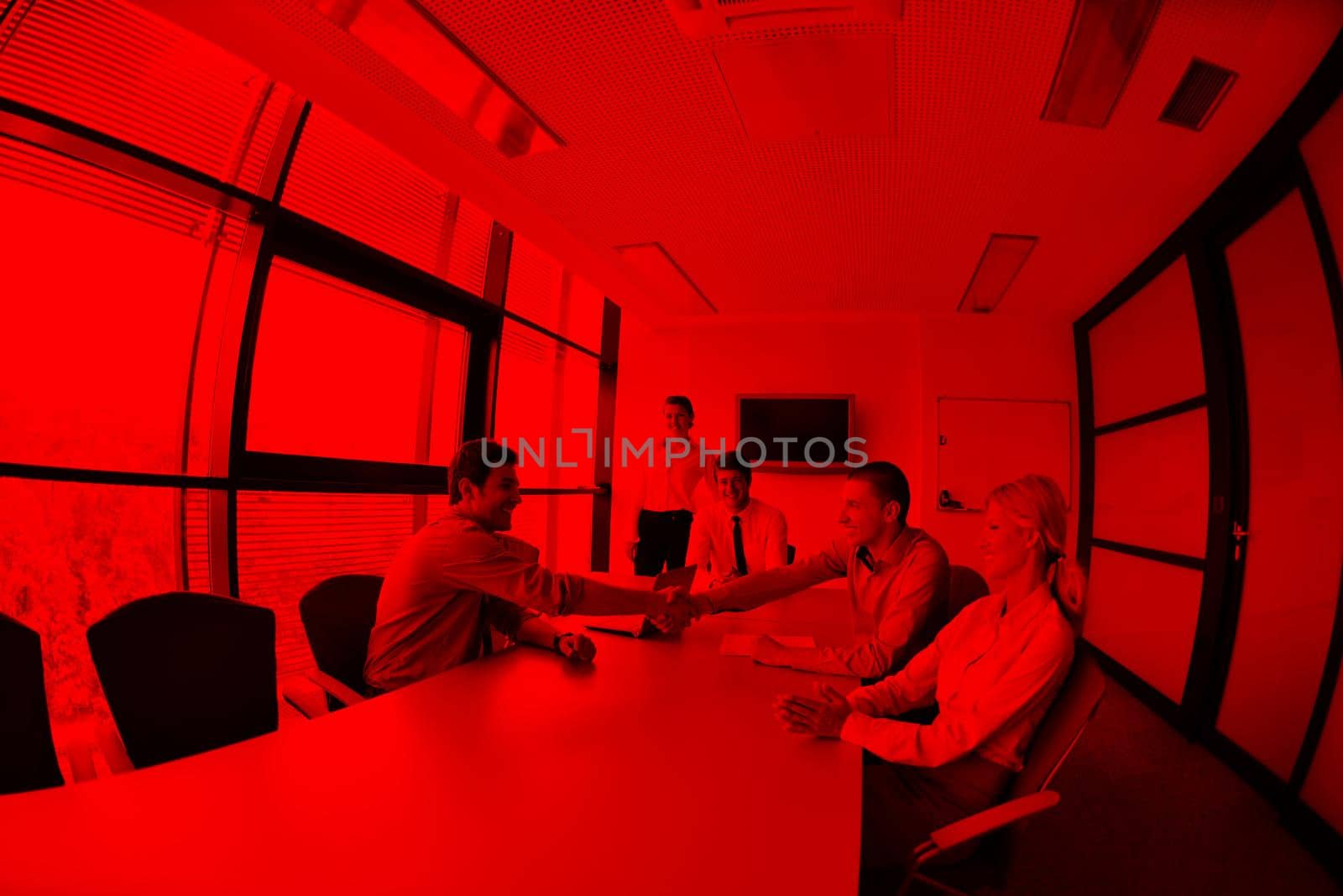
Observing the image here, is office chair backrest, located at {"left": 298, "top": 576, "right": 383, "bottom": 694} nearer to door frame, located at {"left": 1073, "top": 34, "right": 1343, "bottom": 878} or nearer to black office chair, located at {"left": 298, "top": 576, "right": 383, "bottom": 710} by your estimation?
black office chair, located at {"left": 298, "top": 576, "right": 383, "bottom": 710}

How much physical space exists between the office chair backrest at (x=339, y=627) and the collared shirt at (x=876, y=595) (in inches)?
53.7

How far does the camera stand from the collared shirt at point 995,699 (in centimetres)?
138

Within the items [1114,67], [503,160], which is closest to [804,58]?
[1114,67]

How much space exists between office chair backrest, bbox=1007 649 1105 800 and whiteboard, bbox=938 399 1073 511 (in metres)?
4.48

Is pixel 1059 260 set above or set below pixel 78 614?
above

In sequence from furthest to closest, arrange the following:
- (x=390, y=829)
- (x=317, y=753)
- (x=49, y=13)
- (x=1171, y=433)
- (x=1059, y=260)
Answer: (x=1059, y=260) → (x=1171, y=433) → (x=49, y=13) → (x=317, y=753) → (x=390, y=829)

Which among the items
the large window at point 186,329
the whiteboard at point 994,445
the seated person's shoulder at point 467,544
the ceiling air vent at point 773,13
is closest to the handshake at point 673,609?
the seated person's shoulder at point 467,544

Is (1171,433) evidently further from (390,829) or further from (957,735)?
(390,829)

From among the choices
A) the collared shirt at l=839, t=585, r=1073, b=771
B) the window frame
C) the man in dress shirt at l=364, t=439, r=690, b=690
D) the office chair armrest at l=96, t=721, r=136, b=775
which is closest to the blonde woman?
the collared shirt at l=839, t=585, r=1073, b=771

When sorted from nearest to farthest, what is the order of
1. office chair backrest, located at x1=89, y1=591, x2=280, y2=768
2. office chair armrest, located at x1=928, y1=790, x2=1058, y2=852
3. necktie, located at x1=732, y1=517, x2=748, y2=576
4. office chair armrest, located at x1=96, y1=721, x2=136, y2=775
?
office chair armrest, located at x1=928, y1=790, x2=1058, y2=852 → office chair armrest, located at x1=96, y1=721, x2=136, y2=775 → office chair backrest, located at x1=89, y1=591, x2=280, y2=768 → necktie, located at x1=732, y1=517, x2=748, y2=576

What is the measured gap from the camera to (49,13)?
2.21 m

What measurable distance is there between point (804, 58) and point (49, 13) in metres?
2.89

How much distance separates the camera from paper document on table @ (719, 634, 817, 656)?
203cm

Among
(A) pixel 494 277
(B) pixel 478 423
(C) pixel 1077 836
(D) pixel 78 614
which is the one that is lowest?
(C) pixel 1077 836
